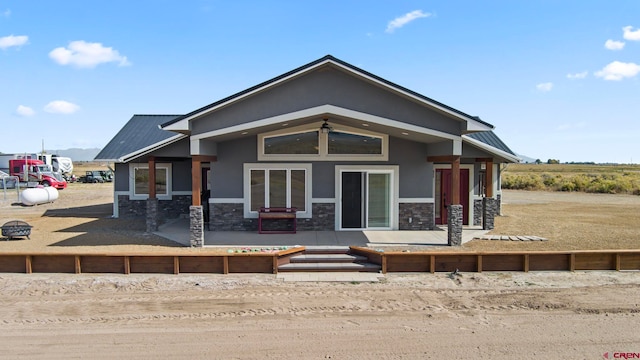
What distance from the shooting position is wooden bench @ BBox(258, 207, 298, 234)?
12.6m

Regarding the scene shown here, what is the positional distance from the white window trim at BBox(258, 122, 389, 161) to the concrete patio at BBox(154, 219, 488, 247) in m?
2.29

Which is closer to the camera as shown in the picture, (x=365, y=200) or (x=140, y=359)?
(x=140, y=359)

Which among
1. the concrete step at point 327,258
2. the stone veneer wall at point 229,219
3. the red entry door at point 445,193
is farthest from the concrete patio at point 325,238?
the red entry door at point 445,193

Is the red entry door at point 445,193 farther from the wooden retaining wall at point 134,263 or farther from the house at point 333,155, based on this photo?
the wooden retaining wall at point 134,263

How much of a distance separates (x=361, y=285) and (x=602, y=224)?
11.9 meters

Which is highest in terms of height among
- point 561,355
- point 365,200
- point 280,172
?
point 280,172

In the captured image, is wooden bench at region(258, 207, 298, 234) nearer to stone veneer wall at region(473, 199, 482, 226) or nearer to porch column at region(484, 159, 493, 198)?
porch column at region(484, 159, 493, 198)

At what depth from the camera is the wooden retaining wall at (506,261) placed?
923 centimetres

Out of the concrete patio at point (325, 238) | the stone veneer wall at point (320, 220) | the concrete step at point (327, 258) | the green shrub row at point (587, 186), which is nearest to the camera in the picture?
the concrete step at point (327, 258)

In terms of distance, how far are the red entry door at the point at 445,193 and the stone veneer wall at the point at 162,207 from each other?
9444mm

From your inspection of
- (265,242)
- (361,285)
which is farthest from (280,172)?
(361,285)

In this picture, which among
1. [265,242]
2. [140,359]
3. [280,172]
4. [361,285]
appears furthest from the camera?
[280,172]

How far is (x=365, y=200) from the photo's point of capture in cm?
1328

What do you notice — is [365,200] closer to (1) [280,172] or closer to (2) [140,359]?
(1) [280,172]
